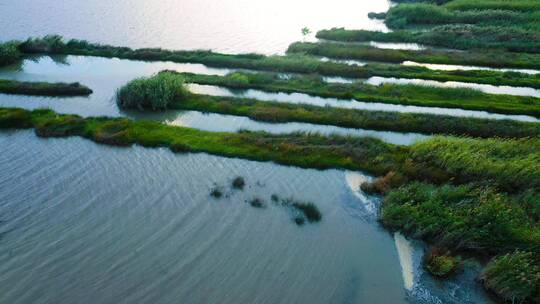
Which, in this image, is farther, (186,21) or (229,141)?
(186,21)

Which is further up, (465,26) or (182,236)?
(465,26)

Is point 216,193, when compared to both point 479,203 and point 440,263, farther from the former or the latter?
point 479,203

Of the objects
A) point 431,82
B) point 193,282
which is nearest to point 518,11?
point 431,82

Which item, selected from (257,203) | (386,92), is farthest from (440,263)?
(386,92)

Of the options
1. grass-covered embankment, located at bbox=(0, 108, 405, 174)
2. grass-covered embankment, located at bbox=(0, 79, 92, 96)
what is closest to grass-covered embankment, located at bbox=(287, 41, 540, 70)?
grass-covered embankment, located at bbox=(0, 108, 405, 174)

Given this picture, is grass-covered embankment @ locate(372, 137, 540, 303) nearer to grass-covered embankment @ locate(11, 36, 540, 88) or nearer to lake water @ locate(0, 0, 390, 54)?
grass-covered embankment @ locate(11, 36, 540, 88)

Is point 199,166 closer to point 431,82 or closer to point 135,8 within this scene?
point 431,82

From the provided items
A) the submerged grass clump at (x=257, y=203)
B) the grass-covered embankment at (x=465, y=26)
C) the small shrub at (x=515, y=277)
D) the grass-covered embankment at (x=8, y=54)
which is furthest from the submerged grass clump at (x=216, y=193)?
the grass-covered embankment at (x=465, y=26)
